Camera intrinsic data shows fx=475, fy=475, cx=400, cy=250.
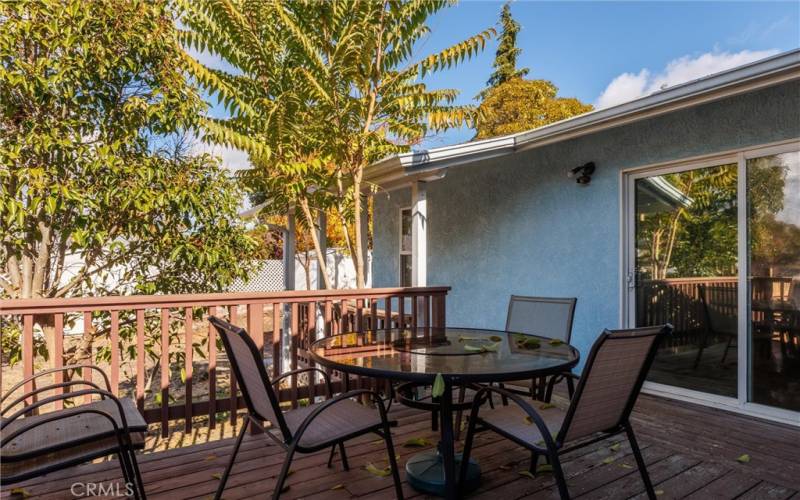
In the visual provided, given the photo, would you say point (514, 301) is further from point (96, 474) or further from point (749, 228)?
point (96, 474)

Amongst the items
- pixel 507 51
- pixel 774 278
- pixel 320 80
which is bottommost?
pixel 774 278

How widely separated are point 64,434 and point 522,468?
241cm

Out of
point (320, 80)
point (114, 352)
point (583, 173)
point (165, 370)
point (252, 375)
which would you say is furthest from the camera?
point (320, 80)

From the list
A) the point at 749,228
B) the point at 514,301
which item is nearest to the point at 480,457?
the point at 514,301

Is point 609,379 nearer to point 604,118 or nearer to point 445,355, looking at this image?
point 445,355

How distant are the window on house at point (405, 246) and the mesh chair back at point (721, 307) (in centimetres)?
439

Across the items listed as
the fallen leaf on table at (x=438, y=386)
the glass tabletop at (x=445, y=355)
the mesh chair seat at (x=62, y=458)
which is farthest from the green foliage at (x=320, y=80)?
the fallen leaf on table at (x=438, y=386)

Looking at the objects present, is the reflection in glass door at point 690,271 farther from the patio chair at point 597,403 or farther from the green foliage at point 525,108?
the green foliage at point 525,108

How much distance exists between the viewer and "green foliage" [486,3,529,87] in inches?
734

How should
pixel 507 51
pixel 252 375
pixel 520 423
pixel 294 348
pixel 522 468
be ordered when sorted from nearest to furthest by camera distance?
pixel 252 375, pixel 520 423, pixel 522 468, pixel 294 348, pixel 507 51

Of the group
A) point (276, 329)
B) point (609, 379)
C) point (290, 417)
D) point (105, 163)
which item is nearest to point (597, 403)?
point (609, 379)

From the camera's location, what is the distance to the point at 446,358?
99.5 inches

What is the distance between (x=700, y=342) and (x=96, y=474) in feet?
15.3

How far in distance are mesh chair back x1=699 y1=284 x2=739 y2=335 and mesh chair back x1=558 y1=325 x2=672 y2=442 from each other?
234 centimetres
